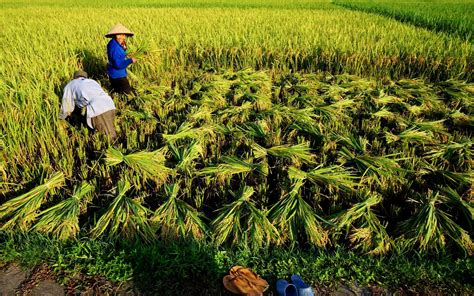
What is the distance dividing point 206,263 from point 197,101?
1.92m

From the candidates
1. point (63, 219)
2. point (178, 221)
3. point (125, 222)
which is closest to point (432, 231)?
point (178, 221)

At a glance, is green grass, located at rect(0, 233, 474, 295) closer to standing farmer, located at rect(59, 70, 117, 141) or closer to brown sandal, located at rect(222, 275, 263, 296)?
brown sandal, located at rect(222, 275, 263, 296)

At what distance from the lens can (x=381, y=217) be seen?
6.68 feet

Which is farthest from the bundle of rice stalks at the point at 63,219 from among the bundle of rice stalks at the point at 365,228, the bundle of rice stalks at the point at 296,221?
the bundle of rice stalks at the point at 365,228

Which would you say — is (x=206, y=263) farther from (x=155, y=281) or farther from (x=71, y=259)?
(x=71, y=259)

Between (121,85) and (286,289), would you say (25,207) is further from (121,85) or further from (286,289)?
(121,85)

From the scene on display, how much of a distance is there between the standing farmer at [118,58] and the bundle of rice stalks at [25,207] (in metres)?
1.70

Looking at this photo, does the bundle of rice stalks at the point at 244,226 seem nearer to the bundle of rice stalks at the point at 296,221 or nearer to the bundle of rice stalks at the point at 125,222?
the bundle of rice stalks at the point at 296,221

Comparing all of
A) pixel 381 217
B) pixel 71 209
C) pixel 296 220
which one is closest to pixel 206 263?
pixel 296 220

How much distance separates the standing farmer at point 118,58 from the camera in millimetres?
3338

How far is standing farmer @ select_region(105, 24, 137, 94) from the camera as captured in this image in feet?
11.0

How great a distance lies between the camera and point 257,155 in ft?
7.73

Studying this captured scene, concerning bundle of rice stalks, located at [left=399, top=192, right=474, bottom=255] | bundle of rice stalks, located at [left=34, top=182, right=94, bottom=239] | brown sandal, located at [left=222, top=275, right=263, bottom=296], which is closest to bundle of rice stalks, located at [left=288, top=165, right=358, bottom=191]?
bundle of rice stalks, located at [left=399, top=192, right=474, bottom=255]

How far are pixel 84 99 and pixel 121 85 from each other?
100 cm
